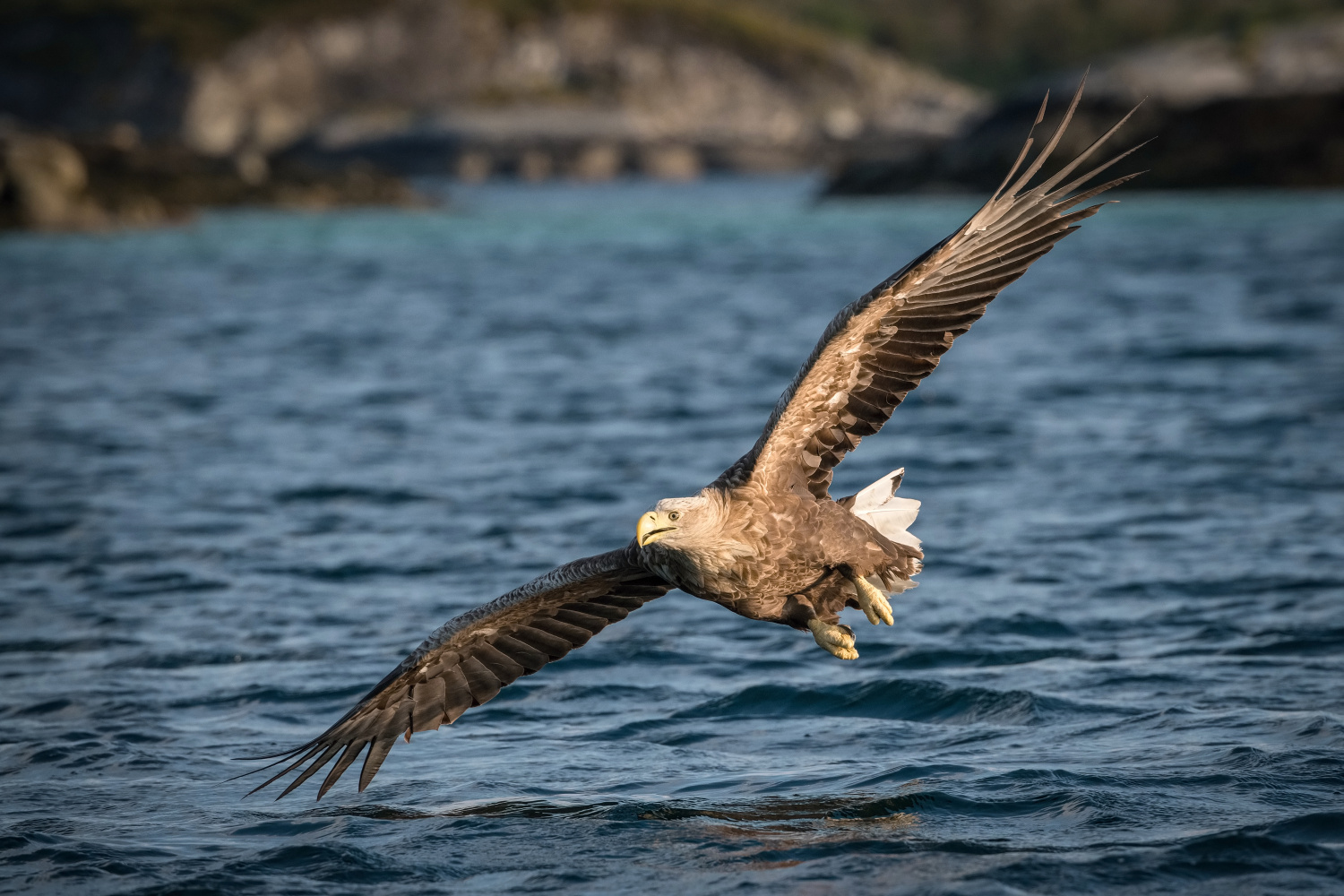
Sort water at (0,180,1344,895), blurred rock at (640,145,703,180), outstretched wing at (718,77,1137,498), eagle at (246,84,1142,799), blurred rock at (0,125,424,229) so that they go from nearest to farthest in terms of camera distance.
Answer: water at (0,180,1344,895)
eagle at (246,84,1142,799)
outstretched wing at (718,77,1137,498)
blurred rock at (0,125,424,229)
blurred rock at (640,145,703,180)

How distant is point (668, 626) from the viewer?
36.2 feet

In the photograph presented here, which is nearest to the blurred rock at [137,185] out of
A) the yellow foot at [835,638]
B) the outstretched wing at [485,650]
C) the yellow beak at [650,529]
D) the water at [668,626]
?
the water at [668,626]

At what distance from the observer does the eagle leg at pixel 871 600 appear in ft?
24.6

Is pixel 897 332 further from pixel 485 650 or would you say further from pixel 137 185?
pixel 137 185

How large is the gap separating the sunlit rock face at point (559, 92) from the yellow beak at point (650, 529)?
117112mm

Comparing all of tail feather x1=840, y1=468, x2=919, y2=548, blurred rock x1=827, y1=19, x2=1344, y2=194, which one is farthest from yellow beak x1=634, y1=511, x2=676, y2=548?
blurred rock x1=827, y1=19, x2=1344, y2=194

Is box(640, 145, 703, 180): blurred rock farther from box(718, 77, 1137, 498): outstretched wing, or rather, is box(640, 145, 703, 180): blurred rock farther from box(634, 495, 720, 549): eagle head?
box(634, 495, 720, 549): eagle head

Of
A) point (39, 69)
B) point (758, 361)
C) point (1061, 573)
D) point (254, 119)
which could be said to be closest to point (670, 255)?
point (758, 361)

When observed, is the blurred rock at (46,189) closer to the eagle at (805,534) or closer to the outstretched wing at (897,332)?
the eagle at (805,534)

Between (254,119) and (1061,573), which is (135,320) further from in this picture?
(254,119)

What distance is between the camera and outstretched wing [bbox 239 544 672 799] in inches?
304

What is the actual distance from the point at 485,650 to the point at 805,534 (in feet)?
6.29

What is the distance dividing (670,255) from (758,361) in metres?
22.9

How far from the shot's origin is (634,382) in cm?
2180
